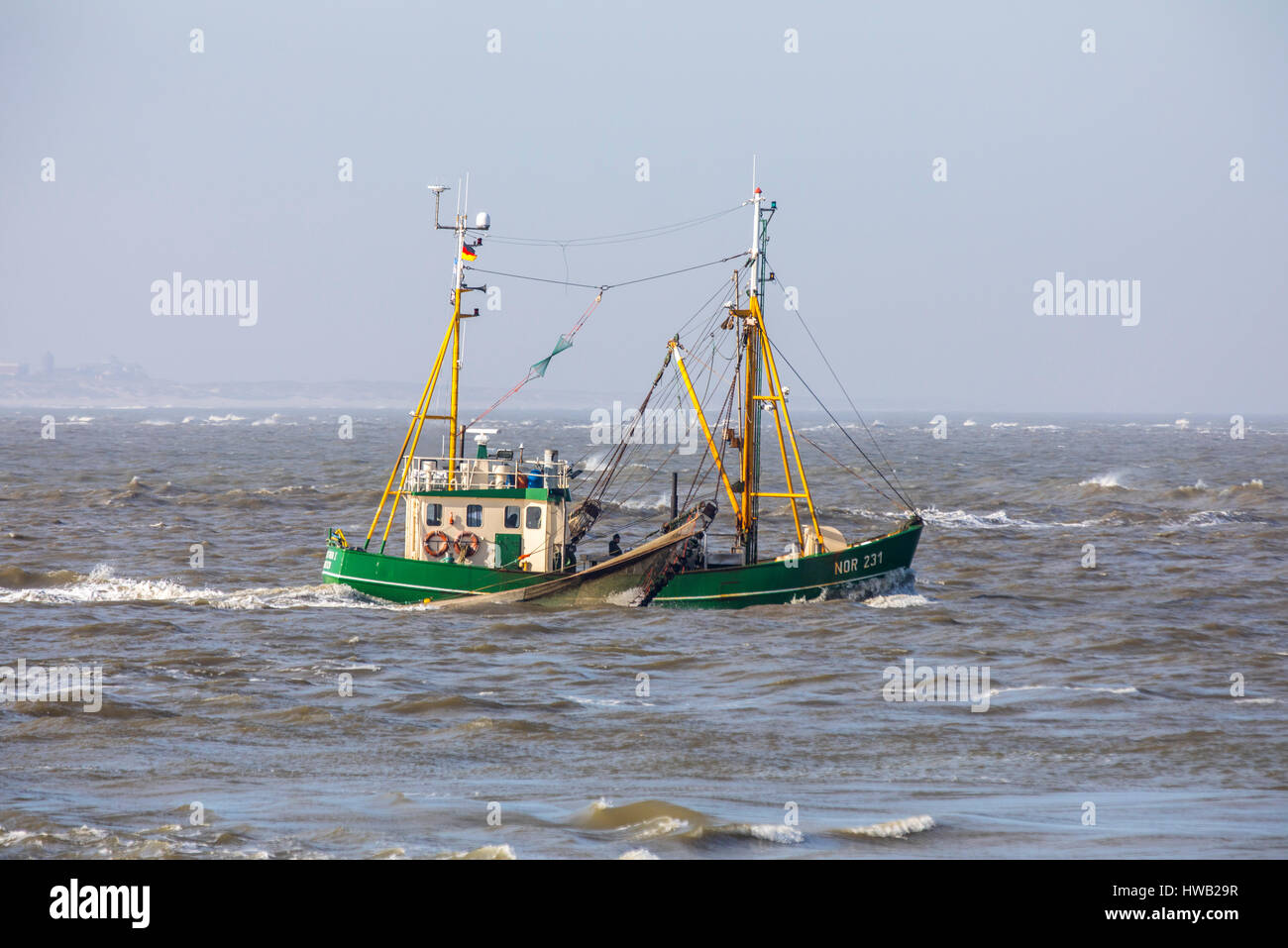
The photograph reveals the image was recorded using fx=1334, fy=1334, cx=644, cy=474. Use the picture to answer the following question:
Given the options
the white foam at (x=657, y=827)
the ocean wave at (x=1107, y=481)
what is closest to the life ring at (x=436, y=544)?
the white foam at (x=657, y=827)

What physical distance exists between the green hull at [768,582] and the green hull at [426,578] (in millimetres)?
3537

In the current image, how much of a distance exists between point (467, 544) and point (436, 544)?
775 millimetres

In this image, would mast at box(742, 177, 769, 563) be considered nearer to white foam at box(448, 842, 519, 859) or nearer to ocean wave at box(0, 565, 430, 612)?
ocean wave at box(0, 565, 430, 612)

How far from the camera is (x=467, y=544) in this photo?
33.4 m

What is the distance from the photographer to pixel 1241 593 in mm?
38750

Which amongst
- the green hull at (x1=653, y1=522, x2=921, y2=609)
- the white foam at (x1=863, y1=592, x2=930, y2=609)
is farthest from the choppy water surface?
the green hull at (x1=653, y1=522, x2=921, y2=609)

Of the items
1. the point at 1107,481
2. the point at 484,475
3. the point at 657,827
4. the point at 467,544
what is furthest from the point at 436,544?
the point at 1107,481

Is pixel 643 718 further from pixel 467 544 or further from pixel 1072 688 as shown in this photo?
pixel 467 544

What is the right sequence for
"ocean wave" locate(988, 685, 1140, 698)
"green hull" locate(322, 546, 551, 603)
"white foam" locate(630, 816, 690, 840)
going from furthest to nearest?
"green hull" locate(322, 546, 551, 603), "ocean wave" locate(988, 685, 1140, 698), "white foam" locate(630, 816, 690, 840)

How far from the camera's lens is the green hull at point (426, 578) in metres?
32.7

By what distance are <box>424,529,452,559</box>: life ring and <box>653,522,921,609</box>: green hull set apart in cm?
544

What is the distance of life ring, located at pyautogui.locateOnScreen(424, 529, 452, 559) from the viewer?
33.4m

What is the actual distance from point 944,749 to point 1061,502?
56.9 m

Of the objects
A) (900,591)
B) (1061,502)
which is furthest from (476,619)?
(1061,502)
